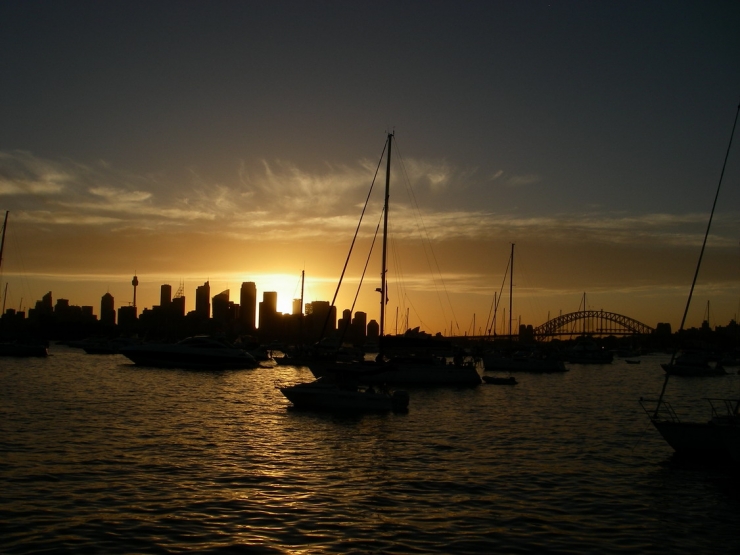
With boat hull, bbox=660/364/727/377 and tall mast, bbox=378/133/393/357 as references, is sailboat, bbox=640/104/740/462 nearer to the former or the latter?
tall mast, bbox=378/133/393/357

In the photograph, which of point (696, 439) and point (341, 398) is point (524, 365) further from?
point (696, 439)

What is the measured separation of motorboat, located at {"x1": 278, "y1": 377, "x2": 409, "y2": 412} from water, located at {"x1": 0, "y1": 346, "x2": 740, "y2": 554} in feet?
2.93

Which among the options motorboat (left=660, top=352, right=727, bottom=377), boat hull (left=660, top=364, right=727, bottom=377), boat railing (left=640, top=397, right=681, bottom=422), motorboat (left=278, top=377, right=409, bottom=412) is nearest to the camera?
boat railing (left=640, top=397, right=681, bottom=422)

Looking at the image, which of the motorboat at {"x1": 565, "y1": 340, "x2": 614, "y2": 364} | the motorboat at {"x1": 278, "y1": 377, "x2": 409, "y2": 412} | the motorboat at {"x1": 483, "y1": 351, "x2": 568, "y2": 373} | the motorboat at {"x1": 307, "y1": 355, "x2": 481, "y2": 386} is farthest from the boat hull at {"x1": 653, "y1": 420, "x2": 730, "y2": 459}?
the motorboat at {"x1": 565, "y1": 340, "x2": 614, "y2": 364}

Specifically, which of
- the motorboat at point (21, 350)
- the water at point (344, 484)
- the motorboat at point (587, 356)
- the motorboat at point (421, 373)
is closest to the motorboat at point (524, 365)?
the motorboat at point (421, 373)

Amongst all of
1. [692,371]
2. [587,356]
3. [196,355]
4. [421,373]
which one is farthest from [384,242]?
[587,356]

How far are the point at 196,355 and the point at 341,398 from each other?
3619cm

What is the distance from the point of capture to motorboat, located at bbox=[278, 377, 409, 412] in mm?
34375

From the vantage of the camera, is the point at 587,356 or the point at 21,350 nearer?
the point at 21,350

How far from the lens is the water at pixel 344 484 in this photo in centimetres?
1433

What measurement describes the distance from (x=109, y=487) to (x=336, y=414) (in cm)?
1690

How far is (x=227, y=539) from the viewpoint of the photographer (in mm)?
13969

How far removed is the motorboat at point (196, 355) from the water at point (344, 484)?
31.0 metres

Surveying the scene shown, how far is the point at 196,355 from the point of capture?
67.2 m
